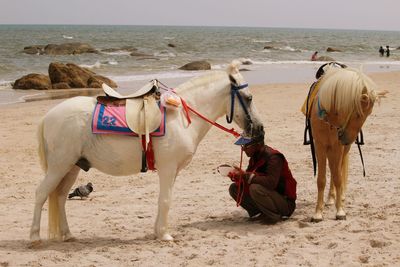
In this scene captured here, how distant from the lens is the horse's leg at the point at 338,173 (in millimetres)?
6543

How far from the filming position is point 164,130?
5.70m

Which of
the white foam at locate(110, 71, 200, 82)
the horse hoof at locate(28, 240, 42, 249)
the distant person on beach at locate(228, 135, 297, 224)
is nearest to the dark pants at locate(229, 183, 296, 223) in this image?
the distant person on beach at locate(228, 135, 297, 224)

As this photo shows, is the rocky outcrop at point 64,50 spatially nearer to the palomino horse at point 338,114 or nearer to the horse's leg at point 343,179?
the horse's leg at point 343,179

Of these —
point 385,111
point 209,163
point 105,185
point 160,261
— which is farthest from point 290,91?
point 160,261

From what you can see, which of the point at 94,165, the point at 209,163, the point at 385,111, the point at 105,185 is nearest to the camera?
the point at 94,165

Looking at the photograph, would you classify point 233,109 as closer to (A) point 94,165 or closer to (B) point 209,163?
(A) point 94,165

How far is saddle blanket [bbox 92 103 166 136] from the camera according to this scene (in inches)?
222

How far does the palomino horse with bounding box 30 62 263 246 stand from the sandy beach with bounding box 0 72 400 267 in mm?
437

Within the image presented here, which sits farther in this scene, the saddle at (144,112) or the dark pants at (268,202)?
the dark pants at (268,202)

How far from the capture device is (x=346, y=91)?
5914 mm

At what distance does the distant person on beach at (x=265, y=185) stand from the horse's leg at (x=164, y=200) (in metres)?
0.96

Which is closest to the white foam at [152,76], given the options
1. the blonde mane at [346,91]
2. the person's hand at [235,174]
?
the person's hand at [235,174]

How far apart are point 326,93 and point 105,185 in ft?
13.3

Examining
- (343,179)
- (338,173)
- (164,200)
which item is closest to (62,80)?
(343,179)
